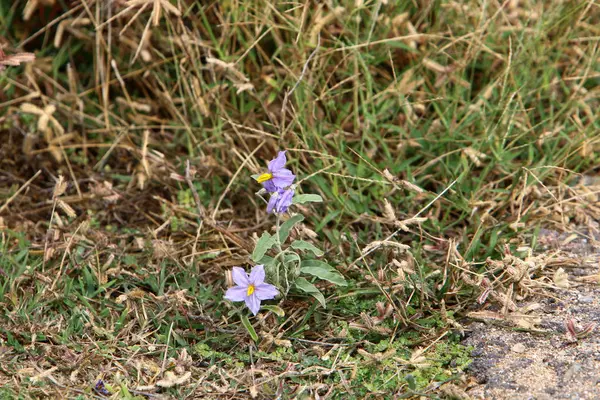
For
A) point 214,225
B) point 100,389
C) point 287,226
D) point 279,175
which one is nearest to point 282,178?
point 279,175

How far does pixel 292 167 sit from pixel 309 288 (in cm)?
60

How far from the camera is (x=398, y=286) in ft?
6.94

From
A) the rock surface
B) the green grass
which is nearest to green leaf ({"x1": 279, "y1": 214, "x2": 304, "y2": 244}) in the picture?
the green grass

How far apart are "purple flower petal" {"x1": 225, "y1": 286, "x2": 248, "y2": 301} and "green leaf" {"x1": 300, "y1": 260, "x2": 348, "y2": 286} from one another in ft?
0.66

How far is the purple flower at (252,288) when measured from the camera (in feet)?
6.43

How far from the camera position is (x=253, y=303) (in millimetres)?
1969

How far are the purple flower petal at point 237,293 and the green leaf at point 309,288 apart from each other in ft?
0.59

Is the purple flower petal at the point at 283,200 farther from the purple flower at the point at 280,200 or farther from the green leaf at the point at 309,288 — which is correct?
the green leaf at the point at 309,288

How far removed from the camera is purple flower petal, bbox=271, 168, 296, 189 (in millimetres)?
2020

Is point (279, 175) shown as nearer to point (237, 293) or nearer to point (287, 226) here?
point (287, 226)

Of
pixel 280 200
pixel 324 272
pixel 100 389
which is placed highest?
pixel 280 200

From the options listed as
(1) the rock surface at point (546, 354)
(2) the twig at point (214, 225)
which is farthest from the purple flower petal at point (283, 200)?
(1) the rock surface at point (546, 354)

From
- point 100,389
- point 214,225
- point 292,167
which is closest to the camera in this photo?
point 100,389

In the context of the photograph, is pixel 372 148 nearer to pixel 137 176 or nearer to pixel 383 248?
pixel 383 248
